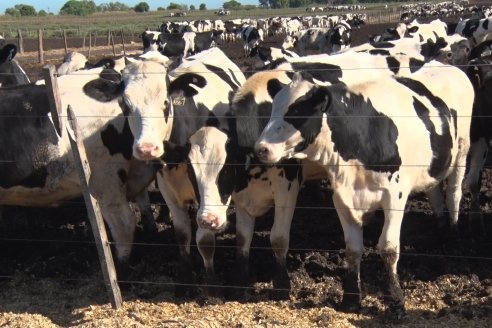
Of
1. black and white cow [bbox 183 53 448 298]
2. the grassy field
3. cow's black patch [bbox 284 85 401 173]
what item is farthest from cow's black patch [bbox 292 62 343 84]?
the grassy field

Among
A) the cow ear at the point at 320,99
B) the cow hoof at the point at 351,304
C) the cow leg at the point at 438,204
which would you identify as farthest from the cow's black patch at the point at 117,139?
the cow leg at the point at 438,204

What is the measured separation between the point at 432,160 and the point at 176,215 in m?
2.47

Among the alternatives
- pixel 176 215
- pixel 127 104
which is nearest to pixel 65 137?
pixel 127 104

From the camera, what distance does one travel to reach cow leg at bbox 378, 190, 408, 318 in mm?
5383

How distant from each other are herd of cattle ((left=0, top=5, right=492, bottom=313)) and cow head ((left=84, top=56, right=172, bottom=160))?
0.01 meters

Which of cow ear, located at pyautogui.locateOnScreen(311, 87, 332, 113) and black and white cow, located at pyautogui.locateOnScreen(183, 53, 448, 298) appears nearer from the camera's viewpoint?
cow ear, located at pyautogui.locateOnScreen(311, 87, 332, 113)

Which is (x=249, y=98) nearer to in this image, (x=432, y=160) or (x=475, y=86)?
(x=432, y=160)

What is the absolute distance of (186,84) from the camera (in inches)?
245

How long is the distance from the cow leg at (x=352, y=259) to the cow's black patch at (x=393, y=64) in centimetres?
321

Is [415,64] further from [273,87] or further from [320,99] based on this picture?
[320,99]

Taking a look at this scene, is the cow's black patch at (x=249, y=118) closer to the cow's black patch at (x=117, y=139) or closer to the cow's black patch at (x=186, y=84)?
the cow's black patch at (x=186, y=84)

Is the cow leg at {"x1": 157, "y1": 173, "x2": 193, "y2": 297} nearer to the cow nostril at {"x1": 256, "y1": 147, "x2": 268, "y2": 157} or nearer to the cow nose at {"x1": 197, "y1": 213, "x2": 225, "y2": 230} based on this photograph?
the cow nose at {"x1": 197, "y1": 213, "x2": 225, "y2": 230}

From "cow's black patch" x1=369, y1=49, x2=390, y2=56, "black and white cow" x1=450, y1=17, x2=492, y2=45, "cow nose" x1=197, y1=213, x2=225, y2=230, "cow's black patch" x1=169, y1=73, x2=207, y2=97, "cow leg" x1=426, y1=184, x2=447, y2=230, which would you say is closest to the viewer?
"cow nose" x1=197, y1=213, x2=225, y2=230

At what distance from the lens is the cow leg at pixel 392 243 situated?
5.38m
